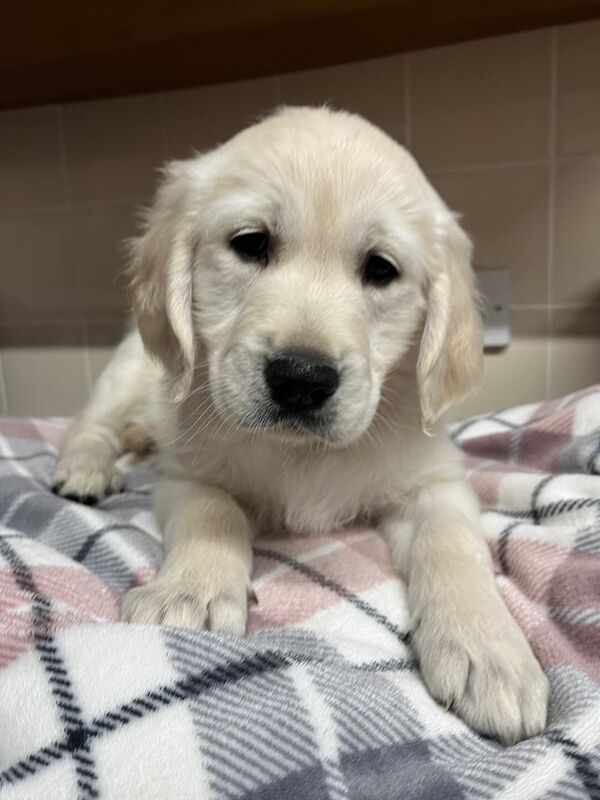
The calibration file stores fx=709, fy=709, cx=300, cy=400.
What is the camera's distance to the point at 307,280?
96cm

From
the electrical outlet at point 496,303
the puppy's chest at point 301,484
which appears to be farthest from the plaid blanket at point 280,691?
the electrical outlet at point 496,303

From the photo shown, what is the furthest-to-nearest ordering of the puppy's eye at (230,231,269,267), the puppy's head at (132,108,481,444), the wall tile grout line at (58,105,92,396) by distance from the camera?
the wall tile grout line at (58,105,92,396)
the puppy's eye at (230,231,269,267)
the puppy's head at (132,108,481,444)

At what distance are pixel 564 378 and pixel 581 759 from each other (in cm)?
137

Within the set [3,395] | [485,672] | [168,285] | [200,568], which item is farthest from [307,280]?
[3,395]

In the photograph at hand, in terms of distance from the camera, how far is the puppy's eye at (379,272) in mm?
1020

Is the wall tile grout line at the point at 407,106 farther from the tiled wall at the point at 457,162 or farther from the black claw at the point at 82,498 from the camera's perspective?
the black claw at the point at 82,498

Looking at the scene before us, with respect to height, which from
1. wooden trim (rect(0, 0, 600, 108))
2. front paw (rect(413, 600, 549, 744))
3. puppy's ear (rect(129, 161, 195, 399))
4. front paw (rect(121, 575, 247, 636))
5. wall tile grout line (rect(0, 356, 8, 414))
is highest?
wooden trim (rect(0, 0, 600, 108))

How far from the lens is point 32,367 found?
2264 millimetres

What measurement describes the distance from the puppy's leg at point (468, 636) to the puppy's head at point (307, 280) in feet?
0.60

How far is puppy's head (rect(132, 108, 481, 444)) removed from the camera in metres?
0.89

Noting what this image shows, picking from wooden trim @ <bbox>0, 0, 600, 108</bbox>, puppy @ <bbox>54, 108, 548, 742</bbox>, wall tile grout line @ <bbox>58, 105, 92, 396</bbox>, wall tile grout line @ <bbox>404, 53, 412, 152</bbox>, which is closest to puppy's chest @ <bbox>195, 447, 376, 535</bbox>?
puppy @ <bbox>54, 108, 548, 742</bbox>

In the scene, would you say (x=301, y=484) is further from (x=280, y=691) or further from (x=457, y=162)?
(x=457, y=162)

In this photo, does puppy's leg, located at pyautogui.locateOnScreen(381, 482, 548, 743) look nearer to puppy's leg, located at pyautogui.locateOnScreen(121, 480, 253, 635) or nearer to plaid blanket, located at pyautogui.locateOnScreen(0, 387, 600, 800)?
plaid blanket, located at pyautogui.locateOnScreen(0, 387, 600, 800)

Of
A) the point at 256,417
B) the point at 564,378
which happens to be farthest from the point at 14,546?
the point at 564,378
